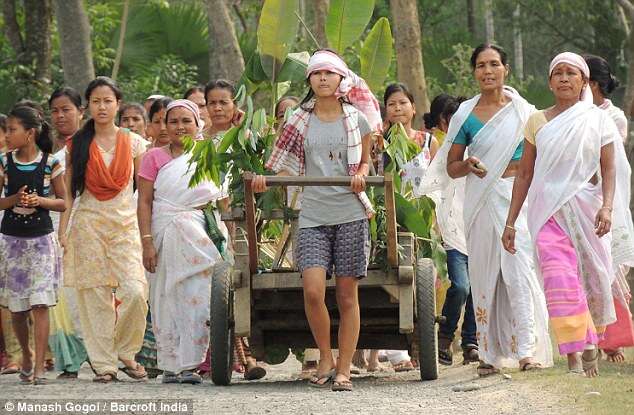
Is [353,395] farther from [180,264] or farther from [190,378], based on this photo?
[180,264]

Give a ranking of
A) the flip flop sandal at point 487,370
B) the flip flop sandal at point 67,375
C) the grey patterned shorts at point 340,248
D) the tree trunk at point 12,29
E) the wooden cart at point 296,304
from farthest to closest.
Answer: the tree trunk at point 12,29, the flip flop sandal at point 67,375, the flip flop sandal at point 487,370, the wooden cart at point 296,304, the grey patterned shorts at point 340,248

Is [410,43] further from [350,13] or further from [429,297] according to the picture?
[429,297]

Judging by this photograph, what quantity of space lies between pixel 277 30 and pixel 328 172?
5.24 feet

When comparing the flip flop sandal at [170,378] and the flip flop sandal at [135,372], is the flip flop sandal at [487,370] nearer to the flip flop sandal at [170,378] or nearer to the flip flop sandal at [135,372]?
the flip flop sandal at [170,378]

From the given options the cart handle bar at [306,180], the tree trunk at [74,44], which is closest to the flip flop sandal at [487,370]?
the cart handle bar at [306,180]

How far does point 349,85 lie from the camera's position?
9344 millimetres

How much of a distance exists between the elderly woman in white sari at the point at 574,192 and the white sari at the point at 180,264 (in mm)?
2438

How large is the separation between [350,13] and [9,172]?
272 centimetres

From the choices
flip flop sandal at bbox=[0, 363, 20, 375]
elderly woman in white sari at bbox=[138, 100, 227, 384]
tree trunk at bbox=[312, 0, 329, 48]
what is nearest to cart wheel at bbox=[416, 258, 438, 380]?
elderly woman in white sari at bbox=[138, 100, 227, 384]

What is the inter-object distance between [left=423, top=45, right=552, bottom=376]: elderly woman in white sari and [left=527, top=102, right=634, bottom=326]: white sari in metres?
0.84

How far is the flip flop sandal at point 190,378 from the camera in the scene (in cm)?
1038

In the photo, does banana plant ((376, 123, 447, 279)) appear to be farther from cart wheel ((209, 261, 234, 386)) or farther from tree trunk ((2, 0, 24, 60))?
tree trunk ((2, 0, 24, 60))

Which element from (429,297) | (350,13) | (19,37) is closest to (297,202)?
(429,297)

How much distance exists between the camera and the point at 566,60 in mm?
9039
